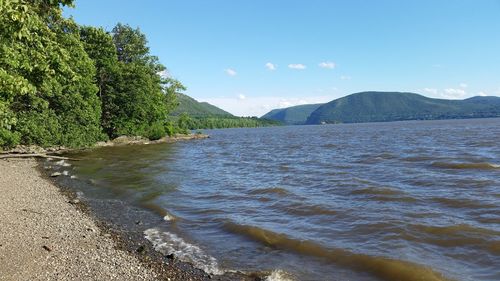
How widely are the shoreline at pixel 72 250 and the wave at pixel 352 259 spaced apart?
2.82 m

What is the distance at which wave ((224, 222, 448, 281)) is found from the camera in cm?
1057

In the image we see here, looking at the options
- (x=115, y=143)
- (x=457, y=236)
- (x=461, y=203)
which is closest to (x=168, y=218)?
(x=457, y=236)

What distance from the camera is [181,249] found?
41.6ft

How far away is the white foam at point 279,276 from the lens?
10.2 meters

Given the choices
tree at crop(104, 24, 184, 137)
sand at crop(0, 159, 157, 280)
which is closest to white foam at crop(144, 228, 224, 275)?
sand at crop(0, 159, 157, 280)

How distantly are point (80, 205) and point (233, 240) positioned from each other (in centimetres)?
858

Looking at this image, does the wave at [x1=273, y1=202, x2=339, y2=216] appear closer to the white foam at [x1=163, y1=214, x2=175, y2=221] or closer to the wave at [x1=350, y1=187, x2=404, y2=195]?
the wave at [x1=350, y1=187, x2=404, y2=195]

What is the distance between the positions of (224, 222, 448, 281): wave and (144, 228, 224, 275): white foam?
2323mm

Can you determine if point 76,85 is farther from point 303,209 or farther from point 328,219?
point 328,219

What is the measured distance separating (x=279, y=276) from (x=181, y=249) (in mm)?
3809

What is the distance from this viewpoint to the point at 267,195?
70.2 ft

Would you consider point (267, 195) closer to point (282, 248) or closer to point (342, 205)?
point (342, 205)

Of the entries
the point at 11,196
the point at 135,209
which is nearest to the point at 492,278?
the point at 135,209

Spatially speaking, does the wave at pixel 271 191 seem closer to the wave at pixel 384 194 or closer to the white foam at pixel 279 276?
the wave at pixel 384 194
